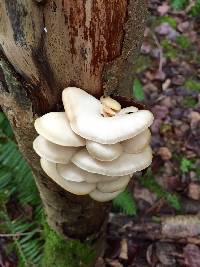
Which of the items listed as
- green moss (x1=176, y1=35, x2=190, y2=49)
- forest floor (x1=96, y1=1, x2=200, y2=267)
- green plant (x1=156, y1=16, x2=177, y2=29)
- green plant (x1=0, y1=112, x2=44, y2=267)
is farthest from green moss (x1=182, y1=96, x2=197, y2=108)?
green plant (x1=0, y1=112, x2=44, y2=267)

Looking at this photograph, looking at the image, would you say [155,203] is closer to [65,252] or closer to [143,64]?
[65,252]

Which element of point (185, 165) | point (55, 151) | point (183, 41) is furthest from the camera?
point (183, 41)

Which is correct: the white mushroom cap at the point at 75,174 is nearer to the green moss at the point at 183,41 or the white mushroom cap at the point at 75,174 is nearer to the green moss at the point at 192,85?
the green moss at the point at 192,85

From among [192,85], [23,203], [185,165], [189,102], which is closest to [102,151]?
[23,203]

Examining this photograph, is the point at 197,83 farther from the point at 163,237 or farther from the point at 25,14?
the point at 25,14

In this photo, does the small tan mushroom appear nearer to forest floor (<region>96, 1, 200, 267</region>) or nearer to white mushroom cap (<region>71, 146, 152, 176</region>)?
white mushroom cap (<region>71, 146, 152, 176</region>)

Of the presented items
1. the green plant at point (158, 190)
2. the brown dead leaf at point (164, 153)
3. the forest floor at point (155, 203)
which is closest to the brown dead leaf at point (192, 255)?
the forest floor at point (155, 203)

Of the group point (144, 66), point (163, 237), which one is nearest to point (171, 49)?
point (144, 66)
